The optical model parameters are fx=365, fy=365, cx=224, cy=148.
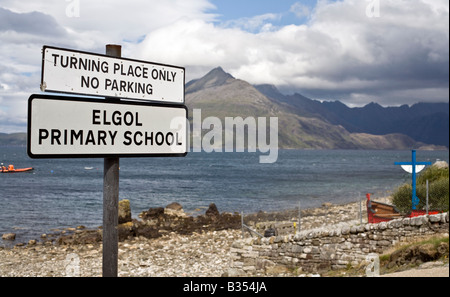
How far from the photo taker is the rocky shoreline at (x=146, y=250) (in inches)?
641

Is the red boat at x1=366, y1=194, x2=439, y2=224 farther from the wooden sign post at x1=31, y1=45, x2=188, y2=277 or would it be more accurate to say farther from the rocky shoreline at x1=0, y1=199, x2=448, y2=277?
the wooden sign post at x1=31, y1=45, x2=188, y2=277

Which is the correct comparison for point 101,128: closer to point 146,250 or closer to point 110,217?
point 110,217

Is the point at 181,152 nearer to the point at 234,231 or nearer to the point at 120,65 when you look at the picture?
the point at 120,65

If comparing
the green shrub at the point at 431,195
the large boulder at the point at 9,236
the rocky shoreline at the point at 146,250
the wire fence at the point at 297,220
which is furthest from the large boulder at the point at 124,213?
the green shrub at the point at 431,195

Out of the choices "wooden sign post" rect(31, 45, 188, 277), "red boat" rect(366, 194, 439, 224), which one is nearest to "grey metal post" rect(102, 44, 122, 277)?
"wooden sign post" rect(31, 45, 188, 277)

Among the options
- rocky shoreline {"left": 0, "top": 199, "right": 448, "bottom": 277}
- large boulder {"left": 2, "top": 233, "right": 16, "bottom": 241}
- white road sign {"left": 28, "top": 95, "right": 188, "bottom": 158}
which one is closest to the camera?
white road sign {"left": 28, "top": 95, "right": 188, "bottom": 158}

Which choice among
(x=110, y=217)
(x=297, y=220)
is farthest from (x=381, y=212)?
(x=110, y=217)

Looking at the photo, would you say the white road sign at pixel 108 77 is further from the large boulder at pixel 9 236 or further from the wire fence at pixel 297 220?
the large boulder at pixel 9 236

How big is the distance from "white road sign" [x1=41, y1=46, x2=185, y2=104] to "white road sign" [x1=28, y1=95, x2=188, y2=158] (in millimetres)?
128

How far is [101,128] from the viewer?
3.37 m

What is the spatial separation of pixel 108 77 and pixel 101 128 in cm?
53

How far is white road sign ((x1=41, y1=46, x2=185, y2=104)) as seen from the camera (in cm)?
326
